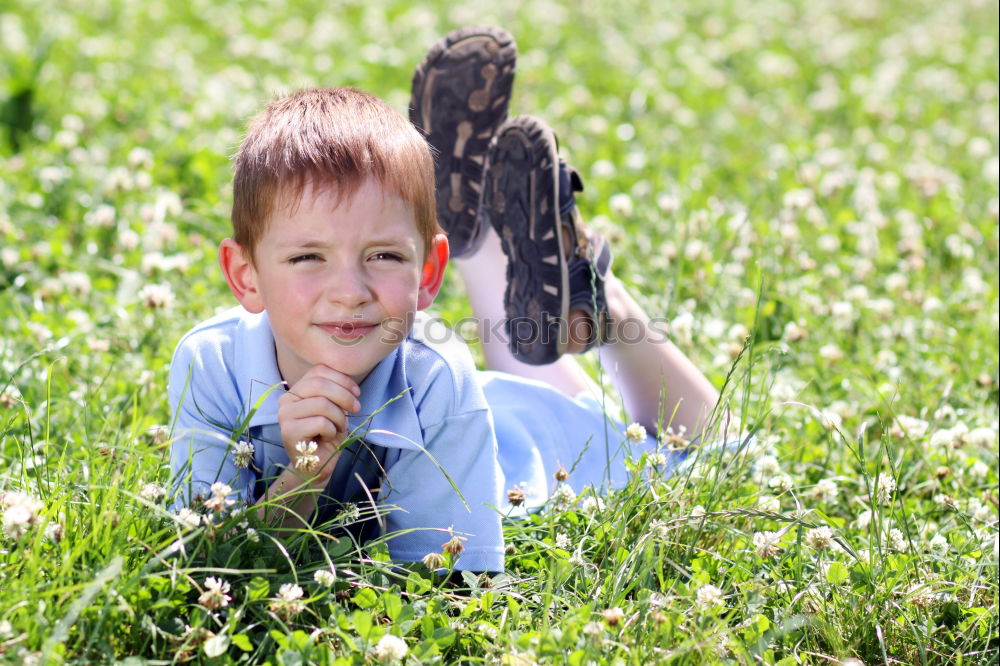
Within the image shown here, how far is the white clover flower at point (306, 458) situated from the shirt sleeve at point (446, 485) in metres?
0.22

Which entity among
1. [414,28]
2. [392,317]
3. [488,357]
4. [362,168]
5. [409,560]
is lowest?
[409,560]

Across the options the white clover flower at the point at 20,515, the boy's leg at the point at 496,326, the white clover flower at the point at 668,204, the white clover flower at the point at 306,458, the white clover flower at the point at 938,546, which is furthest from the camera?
the white clover flower at the point at 668,204

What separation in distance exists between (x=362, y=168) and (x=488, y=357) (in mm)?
1211

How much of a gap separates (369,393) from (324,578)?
42 cm

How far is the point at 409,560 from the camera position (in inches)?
87.8

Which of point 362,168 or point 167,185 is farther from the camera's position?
point 167,185

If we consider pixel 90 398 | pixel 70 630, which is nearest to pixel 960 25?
pixel 90 398

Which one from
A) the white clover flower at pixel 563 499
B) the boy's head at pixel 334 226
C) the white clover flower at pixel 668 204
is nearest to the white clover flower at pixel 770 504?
the white clover flower at pixel 563 499

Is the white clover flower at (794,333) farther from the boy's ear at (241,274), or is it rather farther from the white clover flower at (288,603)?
the white clover flower at (288,603)

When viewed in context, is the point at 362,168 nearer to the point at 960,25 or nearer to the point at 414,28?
the point at 414,28

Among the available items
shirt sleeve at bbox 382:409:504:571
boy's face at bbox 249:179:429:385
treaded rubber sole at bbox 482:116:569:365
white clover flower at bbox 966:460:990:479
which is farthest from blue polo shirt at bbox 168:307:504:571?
white clover flower at bbox 966:460:990:479

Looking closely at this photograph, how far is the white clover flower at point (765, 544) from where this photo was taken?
85.0 inches

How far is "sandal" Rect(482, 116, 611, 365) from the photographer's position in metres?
2.76

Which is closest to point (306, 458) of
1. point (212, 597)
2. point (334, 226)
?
point (212, 597)
